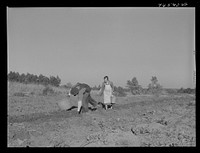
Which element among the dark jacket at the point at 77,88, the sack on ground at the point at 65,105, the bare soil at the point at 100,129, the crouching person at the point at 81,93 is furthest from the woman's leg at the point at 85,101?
the sack on ground at the point at 65,105

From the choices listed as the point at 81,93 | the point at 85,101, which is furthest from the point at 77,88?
the point at 85,101

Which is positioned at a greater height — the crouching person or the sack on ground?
the crouching person

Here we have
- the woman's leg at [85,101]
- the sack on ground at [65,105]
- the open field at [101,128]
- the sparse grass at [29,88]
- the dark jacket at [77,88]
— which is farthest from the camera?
the sparse grass at [29,88]

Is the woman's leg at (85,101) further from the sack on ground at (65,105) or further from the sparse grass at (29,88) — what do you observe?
the sparse grass at (29,88)

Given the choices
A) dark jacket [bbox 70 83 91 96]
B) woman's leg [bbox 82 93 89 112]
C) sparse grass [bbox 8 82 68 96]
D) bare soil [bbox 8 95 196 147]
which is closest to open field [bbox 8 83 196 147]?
bare soil [bbox 8 95 196 147]

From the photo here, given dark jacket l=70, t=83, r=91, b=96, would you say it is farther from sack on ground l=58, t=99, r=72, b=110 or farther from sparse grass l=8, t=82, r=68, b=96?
sparse grass l=8, t=82, r=68, b=96

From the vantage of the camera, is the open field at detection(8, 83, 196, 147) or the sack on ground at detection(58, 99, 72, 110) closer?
the open field at detection(8, 83, 196, 147)

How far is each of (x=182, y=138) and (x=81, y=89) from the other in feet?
12.1

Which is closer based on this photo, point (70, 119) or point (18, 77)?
point (70, 119)

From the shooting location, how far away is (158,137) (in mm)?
7469

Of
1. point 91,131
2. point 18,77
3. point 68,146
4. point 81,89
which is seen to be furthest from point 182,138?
point 18,77

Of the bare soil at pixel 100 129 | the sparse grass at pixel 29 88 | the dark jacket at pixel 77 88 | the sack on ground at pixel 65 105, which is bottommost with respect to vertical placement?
the bare soil at pixel 100 129

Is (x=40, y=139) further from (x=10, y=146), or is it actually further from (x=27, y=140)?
(x=10, y=146)

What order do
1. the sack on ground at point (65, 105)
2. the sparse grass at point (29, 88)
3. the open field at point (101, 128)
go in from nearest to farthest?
1. the open field at point (101, 128)
2. the sack on ground at point (65, 105)
3. the sparse grass at point (29, 88)
